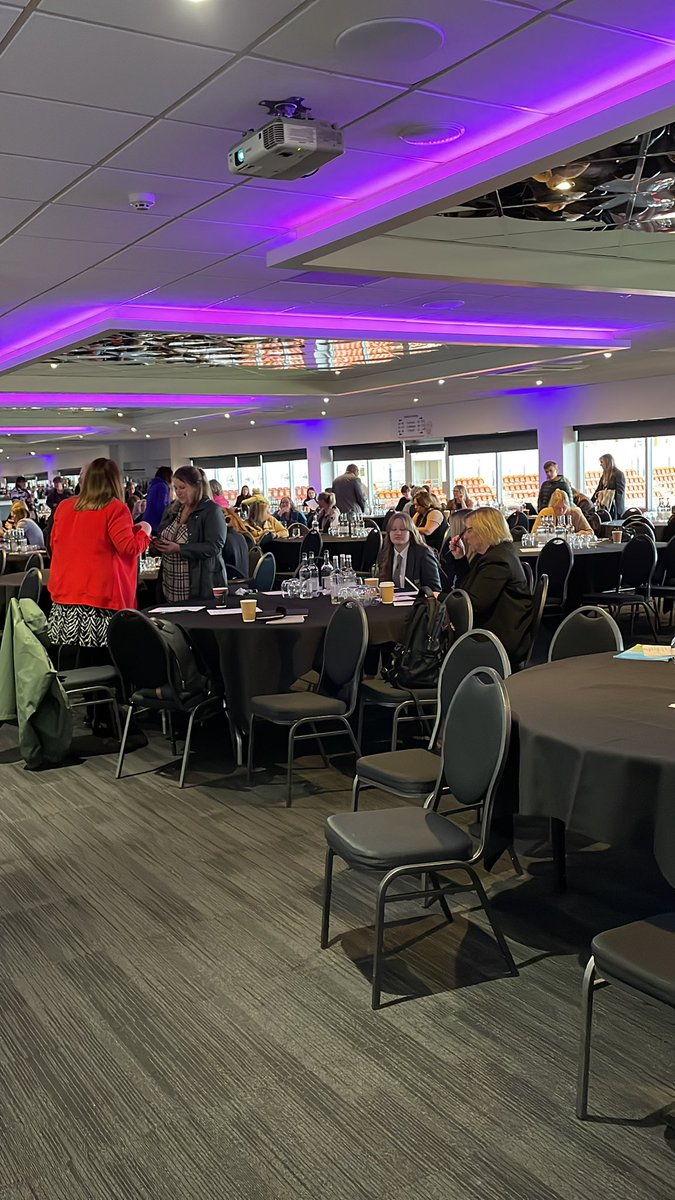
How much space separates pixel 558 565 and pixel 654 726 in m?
6.06

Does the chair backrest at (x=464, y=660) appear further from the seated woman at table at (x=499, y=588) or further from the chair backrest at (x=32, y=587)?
the chair backrest at (x=32, y=587)

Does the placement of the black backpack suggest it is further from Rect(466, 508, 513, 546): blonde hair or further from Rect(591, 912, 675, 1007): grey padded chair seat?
Rect(591, 912, 675, 1007): grey padded chair seat

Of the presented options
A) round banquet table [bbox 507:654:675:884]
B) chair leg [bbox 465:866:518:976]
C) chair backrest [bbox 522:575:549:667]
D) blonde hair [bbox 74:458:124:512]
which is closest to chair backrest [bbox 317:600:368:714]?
chair backrest [bbox 522:575:549:667]

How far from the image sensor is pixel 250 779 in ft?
16.7

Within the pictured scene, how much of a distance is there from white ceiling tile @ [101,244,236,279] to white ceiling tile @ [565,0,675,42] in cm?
357

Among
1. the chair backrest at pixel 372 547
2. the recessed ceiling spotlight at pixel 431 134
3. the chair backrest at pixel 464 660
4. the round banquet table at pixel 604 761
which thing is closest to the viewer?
the round banquet table at pixel 604 761

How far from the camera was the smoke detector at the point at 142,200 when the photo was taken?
5.32m

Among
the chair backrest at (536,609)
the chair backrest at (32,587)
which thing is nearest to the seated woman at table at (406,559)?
the chair backrest at (536,609)

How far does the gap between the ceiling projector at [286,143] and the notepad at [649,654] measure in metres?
2.40

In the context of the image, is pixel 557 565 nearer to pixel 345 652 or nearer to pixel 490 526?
pixel 490 526

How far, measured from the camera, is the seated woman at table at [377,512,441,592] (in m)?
6.61

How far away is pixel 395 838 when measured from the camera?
3059 millimetres

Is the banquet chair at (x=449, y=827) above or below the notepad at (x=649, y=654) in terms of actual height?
below

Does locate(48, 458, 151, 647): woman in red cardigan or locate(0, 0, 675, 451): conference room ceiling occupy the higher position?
locate(0, 0, 675, 451): conference room ceiling
